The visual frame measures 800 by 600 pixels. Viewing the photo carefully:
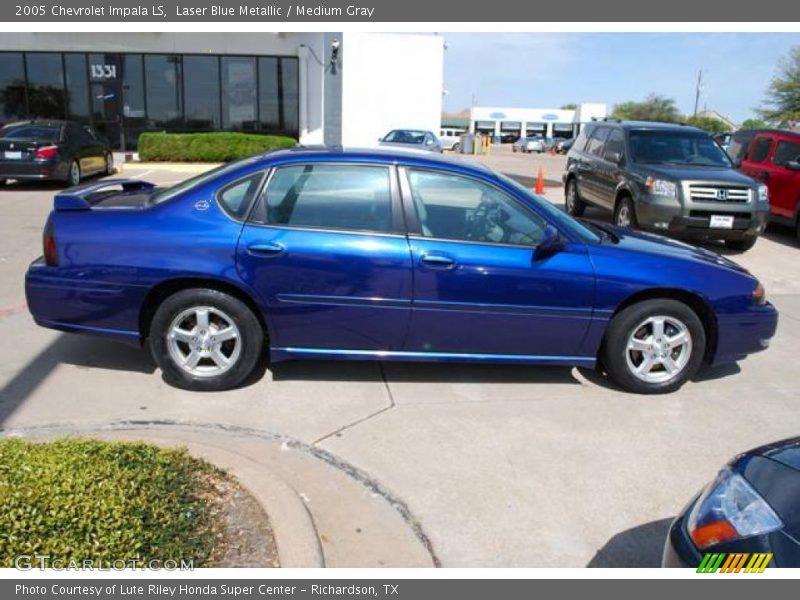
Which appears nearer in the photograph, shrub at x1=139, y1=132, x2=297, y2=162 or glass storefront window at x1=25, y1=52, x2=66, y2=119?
shrub at x1=139, y1=132, x2=297, y2=162

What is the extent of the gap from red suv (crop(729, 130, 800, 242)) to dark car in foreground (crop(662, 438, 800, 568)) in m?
9.81

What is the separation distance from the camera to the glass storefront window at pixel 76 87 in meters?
23.9

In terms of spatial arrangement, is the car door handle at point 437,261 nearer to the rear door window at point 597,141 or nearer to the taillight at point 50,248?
the taillight at point 50,248

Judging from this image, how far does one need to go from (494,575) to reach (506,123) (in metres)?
94.8

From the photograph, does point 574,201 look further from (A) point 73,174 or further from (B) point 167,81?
(B) point 167,81

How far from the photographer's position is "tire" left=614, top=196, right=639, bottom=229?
9.66 metres

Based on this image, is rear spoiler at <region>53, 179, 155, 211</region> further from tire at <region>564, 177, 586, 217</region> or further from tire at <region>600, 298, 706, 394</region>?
tire at <region>564, 177, 586, 217</region>

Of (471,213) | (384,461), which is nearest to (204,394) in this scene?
(384,461)

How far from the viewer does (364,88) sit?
29500 mm

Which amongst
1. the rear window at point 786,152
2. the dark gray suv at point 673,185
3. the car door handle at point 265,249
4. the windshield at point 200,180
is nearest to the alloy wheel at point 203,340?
the car door handle at point 265,249

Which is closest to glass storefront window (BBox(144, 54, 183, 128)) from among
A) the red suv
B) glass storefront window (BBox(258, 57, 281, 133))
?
glass storefront window (BBox(258, 57, 281, 133))

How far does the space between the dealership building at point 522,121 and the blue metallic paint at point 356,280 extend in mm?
88521

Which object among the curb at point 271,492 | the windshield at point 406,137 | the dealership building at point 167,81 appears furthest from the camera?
the windshield at point 406,137

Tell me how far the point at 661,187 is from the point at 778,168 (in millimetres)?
3351
